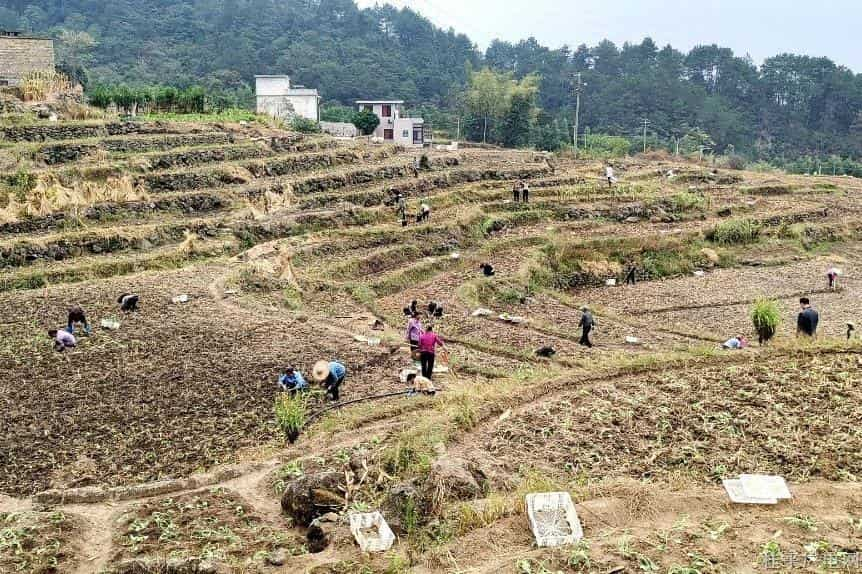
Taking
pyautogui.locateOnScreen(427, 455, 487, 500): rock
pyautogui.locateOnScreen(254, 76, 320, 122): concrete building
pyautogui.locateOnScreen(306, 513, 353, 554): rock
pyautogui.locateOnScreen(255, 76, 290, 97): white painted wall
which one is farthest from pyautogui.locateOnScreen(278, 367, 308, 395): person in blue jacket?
pyautogui.locateOnScreen(255, 76, 290, 97): white painted wall

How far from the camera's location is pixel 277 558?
7.71 meters

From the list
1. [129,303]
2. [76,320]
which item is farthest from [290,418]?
[129,303]

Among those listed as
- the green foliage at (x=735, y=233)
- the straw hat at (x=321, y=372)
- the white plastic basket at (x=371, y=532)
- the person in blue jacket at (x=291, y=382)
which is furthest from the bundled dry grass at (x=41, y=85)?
the white plastic basket at (x=371, y=532)

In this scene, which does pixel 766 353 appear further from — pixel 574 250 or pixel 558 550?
pixel 574 250

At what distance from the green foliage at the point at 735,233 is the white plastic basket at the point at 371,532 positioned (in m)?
26.3

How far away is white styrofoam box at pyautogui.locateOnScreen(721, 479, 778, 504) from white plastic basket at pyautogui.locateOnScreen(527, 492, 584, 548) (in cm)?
159

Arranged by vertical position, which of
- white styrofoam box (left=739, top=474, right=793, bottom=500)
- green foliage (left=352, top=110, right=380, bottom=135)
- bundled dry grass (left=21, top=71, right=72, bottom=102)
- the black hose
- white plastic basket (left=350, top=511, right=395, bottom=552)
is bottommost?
the black hose

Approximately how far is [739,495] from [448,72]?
330 feet

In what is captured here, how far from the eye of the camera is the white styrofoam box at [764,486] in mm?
7930

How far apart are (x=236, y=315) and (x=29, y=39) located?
2605 cm

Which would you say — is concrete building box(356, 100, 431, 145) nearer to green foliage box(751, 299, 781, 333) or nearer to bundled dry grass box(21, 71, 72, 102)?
bundled dry grass box(21, 71, 72, 102)

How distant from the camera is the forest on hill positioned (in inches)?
3162

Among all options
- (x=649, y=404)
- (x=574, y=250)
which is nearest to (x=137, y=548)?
(x=649, y=404)

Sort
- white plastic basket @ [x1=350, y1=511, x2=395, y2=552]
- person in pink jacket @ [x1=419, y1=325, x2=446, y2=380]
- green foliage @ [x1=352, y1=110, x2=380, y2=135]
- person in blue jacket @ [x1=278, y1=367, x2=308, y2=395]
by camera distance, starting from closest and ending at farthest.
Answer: white plastic basket @ [x1=350, y1=511, x2=395, y2=552] < person in blue jacket @ [x1=278, y1=367, x2=308, y2=395] < person in pink jacket @ [x1=419, y1=325, x2=446, y2=380] < green foliage @ [x1=352, y1=110, x2=380, y2=135]
